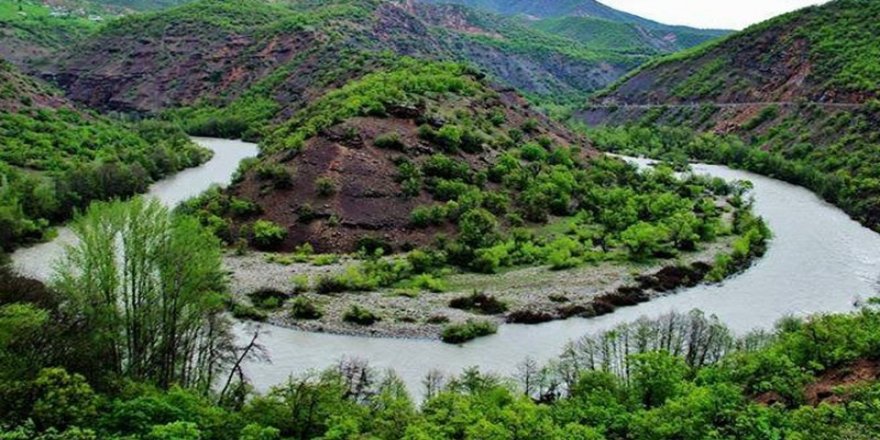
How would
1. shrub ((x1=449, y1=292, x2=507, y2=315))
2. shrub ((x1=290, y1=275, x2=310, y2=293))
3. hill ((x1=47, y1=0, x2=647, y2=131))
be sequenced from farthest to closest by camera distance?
hill ((x1=47, y1=0, x2=647, y2=131)), shrub ((x1=290, y1=275, x2=310, y2=293)), shrub ((x1=449, y1=292, x2=507, y2=315))

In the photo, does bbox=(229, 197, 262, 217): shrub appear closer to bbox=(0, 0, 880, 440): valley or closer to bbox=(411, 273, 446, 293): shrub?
bbox=(0, 0, 880, 440): valley

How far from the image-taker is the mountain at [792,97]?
330ft

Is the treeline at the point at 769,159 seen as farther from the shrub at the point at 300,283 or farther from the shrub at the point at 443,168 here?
the shrub at the point at 300,283

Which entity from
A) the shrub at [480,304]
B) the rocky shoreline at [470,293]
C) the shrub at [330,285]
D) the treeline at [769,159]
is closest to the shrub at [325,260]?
the rocky shoreline at [470,293]

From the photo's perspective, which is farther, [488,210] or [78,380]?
[488,210]

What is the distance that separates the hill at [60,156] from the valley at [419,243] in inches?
17.0

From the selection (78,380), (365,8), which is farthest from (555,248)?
(365,8)

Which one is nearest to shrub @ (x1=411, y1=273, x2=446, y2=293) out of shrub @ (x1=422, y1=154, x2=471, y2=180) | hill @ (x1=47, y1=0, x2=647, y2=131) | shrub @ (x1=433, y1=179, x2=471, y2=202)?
shrub @ (x1=433, y1=179, x2=471, y2=202)

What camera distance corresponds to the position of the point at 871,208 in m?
83.1

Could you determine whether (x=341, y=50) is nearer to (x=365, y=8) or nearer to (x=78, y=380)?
(x=365, y=8)

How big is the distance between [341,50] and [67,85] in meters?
58.7

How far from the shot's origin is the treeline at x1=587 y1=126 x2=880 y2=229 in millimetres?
87938

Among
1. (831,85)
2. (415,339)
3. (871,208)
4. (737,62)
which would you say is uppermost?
(737,62)

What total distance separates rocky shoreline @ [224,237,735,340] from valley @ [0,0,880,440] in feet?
1.07
